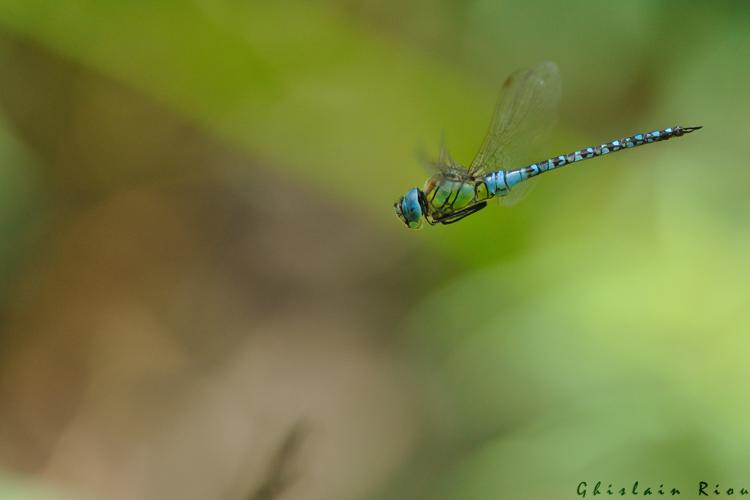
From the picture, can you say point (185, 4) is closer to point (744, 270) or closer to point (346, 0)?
point (346, 0)

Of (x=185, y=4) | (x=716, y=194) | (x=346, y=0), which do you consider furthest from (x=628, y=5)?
(x=185, y=4)

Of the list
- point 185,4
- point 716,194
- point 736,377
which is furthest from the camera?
point 185,4

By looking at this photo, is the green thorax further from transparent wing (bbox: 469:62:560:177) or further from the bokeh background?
the bokeh background

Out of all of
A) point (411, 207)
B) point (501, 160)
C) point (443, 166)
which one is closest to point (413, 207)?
point (411, 207)

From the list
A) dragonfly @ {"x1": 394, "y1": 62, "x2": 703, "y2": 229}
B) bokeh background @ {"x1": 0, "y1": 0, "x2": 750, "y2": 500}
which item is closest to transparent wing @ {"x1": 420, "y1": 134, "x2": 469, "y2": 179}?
dragonfly @ {"x1": 394, "y1": 62, "x2": 703, "y2": 229}

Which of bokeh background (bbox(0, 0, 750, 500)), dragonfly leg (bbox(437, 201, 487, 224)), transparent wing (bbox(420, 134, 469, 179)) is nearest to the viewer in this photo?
transparent wing (bbox(420, 134, 469, 179))

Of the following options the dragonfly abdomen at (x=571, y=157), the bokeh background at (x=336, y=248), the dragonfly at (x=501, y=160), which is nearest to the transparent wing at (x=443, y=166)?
the dragonfly at (x=501, y=160)

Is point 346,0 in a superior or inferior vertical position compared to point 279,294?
superior

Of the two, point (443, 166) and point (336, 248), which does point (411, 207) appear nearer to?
point (443, 166)

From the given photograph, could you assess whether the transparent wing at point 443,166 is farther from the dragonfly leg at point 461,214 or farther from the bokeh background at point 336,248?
the bokeh background at point 336,248
